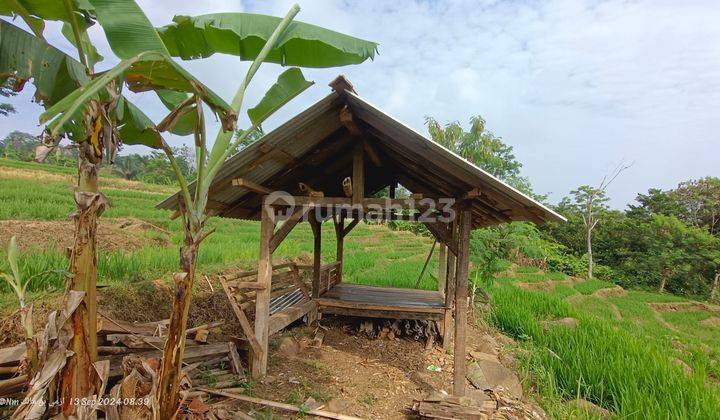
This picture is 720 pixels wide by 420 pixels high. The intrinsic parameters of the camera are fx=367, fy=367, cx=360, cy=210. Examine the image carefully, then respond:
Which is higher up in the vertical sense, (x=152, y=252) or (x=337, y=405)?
(x=152, y=252)

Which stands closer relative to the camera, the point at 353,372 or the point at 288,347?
the point at 353,372

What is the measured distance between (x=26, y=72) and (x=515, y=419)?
17.1 feet

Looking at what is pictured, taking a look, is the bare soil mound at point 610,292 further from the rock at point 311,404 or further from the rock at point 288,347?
the rock at point 311,404

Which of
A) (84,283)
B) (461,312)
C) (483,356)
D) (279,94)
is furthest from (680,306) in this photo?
(84,283)

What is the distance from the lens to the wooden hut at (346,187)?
384cm

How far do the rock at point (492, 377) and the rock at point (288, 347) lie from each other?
2.48 m

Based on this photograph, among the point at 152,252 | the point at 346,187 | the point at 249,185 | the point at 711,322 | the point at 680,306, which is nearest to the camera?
the point at 249,185

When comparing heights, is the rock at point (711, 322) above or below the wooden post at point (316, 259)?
below

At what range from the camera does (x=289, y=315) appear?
17.4 ft

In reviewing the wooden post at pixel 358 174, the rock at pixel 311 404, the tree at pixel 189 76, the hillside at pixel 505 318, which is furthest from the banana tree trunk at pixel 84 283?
the wooden post at pixel 358 174

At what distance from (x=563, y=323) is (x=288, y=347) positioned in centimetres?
571

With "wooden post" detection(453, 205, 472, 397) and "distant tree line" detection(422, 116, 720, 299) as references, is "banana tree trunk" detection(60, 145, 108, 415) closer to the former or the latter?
"wooden post" detection(453, 205, 472, 397)

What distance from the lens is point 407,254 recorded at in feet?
58.2

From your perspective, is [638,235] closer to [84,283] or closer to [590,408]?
[590,408]
